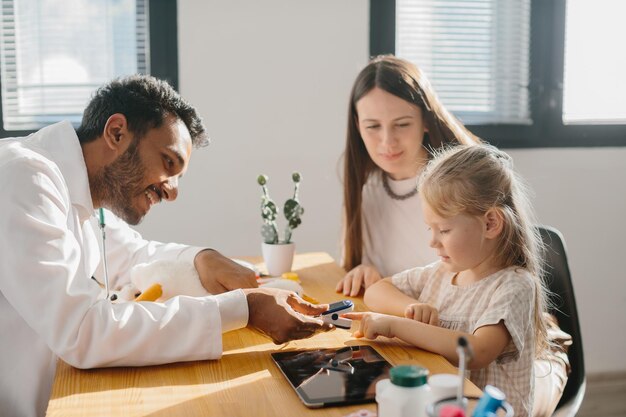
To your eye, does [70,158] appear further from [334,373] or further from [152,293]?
[334,373]

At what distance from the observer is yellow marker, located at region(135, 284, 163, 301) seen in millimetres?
1608

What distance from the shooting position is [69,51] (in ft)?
9.05

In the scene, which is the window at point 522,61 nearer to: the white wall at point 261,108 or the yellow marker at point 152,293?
the white wall at point 261,108

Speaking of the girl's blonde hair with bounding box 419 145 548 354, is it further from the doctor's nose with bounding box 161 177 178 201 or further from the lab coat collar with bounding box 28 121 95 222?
the lab coat collar with bounding box 28 121 95 222

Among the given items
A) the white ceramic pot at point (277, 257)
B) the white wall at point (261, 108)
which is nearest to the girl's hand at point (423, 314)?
the white ceramic pot at point (277, 257)

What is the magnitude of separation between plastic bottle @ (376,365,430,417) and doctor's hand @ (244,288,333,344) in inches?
17.9

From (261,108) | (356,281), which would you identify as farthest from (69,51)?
(356,281)

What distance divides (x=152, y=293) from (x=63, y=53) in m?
1.48

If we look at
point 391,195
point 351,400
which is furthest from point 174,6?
point 351,400

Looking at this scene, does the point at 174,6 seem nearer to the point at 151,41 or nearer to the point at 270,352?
the point at 151,41

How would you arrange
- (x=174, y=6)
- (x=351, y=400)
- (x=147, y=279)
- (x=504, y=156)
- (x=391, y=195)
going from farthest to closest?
(x=174, y=6) < (x=391, y=195) < (x=147, y=279) < (x=504, y=156) < (x=351, y=400)

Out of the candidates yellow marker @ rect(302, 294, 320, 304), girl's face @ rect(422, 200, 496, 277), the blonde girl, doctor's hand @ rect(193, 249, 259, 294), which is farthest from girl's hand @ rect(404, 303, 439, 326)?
doctor's hand @ rect(193, 249, 259, 294)

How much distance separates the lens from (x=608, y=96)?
3.17 metres

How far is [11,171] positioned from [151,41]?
1.49m
